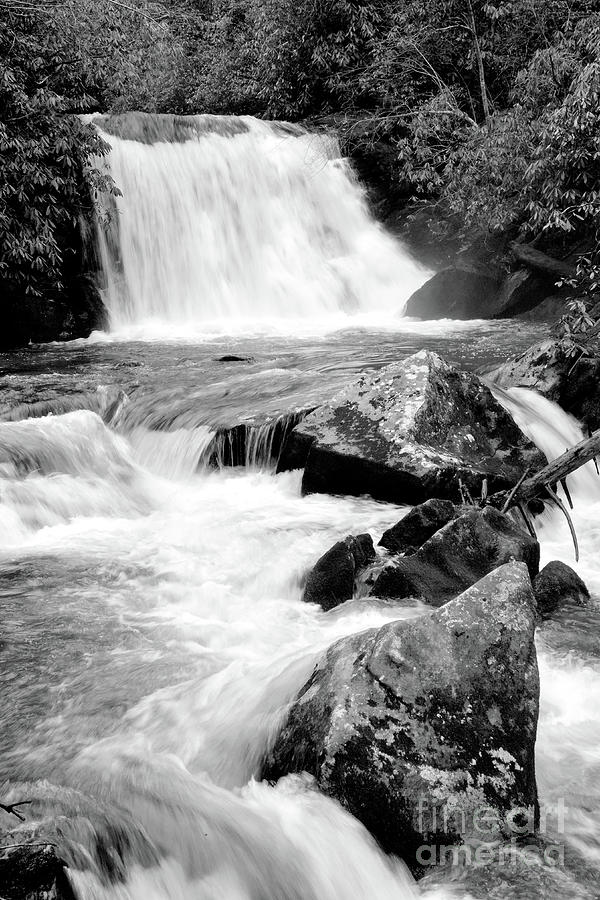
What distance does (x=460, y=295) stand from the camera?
14844 millimetres

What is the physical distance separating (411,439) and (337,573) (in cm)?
187

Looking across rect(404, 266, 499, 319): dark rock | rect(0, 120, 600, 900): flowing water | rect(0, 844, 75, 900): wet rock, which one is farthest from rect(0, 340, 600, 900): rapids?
rect(404, 266, 499, 319): dark rock

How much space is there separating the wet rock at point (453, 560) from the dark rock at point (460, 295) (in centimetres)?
1066

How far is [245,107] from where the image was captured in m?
22.8

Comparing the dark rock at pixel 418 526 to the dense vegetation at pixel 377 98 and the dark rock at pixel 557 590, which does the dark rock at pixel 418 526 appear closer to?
the dark rock at pixel 557 590

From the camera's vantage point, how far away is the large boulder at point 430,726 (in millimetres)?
2764

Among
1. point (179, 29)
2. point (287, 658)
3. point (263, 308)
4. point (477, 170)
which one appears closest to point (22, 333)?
point (263, 308)

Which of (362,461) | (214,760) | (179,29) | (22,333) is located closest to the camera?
(214,760)

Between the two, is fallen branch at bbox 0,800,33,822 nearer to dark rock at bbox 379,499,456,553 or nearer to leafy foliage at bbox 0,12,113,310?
dark rock at bbox 379,499,456,553

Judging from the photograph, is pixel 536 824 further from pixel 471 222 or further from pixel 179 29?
pixel 179 29

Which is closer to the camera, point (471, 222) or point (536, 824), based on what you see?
point (536, 824)

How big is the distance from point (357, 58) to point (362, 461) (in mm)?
17155

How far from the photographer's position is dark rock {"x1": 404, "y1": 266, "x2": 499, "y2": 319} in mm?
14750

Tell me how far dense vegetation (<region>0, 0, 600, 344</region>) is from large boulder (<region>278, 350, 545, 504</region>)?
329cm
